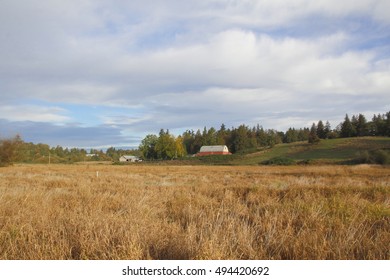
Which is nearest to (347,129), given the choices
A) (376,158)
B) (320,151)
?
(320,151)

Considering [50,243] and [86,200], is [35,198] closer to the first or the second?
[86,200]

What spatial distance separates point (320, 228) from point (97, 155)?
18444 cm

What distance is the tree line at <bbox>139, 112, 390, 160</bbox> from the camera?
114188 millimetres

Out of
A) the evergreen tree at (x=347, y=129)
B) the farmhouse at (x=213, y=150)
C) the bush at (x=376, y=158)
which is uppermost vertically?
the evergreen tree at (x=347, y=129)

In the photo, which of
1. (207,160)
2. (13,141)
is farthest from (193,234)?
(207,160)

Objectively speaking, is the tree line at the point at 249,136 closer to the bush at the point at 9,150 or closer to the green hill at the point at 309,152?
the green hill at the point at 309,152

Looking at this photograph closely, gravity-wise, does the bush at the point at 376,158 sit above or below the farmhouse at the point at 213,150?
below

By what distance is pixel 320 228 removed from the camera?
565 cm

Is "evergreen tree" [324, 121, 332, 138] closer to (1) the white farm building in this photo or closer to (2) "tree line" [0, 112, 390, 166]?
(2) "tree line" [0, 112, 390, 166]

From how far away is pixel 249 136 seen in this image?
5994 inches

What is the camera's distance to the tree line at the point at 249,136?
375 feet

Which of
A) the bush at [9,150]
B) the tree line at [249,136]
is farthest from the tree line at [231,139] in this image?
the bush at [9,150]

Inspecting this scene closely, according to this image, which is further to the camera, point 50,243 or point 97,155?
point 97,155

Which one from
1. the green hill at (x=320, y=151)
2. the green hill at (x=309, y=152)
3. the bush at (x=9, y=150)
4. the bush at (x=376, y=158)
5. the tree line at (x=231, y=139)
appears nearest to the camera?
the bush at (x=376, y=158)
